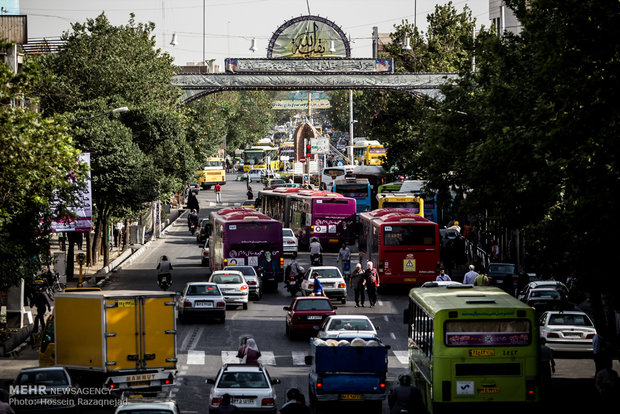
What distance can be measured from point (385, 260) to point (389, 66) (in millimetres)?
27589

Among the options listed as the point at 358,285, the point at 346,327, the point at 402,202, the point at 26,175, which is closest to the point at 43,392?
the point at 26,175

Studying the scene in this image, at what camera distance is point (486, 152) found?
27969 millimetres

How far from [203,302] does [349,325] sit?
1068cm

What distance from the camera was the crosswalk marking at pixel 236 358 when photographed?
31.2 meters

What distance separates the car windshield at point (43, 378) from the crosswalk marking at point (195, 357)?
8.34 metres

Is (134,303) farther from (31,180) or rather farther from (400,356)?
(400,356)

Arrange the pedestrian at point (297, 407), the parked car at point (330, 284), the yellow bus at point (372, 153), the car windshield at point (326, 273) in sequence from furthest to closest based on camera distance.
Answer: the yellow bus at point (372, 153), the car windshield at point (326, 273), the parked car at point (330, 284), the pedestrian at point (297, 407)

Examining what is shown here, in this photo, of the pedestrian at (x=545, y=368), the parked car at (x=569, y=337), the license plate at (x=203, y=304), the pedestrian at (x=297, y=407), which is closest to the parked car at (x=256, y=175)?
the license plate at (x=203, y=304)

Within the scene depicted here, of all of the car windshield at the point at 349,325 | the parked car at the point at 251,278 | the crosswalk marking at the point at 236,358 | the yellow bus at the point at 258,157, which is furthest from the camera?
the yellow bus at the point at 258,157

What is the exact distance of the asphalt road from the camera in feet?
88.8

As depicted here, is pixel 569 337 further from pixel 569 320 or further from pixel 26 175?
pixel 26 175

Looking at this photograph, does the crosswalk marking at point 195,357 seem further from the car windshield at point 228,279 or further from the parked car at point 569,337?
the parked car at point 569,337

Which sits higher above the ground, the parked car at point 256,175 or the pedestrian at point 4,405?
the parked car at point 256,175

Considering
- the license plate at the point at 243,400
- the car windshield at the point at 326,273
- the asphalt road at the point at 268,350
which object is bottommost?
the asphalt road at the point at 268,350
